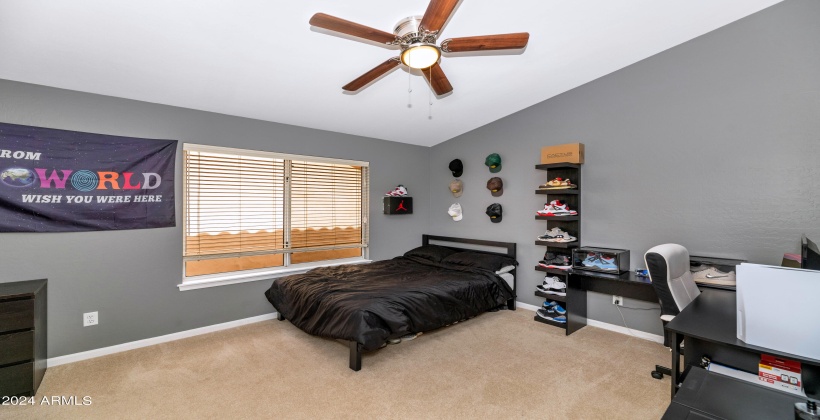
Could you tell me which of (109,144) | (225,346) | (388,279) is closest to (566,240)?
(388,279)

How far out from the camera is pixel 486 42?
211cm

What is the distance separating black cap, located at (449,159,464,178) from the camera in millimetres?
5086

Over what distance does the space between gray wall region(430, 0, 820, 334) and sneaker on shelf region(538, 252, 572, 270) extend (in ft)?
1.02

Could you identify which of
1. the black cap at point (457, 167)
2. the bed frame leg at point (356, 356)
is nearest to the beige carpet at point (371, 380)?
the bed frame leg at point (356, 356)

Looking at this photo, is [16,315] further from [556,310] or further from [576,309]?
[576,309]

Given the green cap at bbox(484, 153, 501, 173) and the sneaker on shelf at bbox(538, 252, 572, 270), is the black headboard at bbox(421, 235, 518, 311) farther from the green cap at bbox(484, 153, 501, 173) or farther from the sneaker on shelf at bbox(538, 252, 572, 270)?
the green cap at bbox(484, 153, 501, 173)

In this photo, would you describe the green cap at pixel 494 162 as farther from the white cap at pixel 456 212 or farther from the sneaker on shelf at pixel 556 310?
the sneaker on shelf at pixel 556 310

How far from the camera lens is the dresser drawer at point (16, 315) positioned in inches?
87.8

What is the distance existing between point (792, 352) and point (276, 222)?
4253mm

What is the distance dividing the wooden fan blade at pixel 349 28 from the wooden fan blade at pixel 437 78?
471 mm

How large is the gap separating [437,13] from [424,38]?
0.24m

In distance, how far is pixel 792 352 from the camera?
1422 millimetres

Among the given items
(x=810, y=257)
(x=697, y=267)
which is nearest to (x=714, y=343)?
(x=810, y=257)

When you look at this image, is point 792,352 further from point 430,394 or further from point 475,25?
point 475,25
